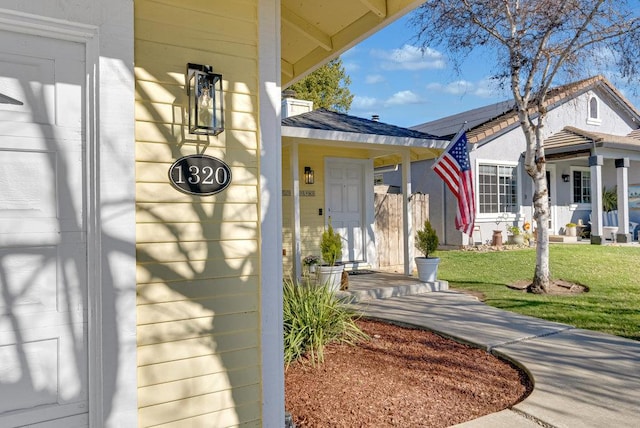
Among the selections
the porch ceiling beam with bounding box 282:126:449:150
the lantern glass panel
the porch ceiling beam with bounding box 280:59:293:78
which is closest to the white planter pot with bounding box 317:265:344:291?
the porch ceiling beam with bounding box 282:126:449:150

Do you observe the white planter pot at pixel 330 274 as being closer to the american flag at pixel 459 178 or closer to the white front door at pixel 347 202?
the american flag at pixel 459 178

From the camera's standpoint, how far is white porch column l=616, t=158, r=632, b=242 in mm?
13062

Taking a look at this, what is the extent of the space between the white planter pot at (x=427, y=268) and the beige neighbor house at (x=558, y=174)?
19.3ft

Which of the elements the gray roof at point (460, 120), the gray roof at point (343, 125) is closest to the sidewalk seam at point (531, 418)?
the gray roof at point (343, 125)

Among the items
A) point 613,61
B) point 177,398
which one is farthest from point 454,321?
point 613,61

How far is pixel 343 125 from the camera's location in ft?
24.9

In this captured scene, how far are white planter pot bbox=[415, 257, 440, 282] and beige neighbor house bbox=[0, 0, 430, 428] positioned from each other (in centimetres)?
514

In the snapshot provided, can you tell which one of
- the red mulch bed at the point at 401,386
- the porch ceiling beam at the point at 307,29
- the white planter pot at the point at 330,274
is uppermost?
the porch ceiling beam at the point at 307,29

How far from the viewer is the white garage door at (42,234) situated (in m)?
1.92

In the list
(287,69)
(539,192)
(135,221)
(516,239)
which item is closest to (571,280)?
(539,192)

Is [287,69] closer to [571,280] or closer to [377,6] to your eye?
[377,6]

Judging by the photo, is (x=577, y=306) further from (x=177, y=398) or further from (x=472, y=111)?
(x=472, y=111)

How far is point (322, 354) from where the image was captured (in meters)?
3.92

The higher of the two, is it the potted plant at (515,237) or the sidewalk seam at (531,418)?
the potted plant at (515,237)
